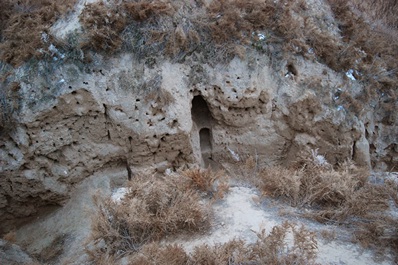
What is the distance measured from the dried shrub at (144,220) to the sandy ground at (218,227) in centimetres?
18

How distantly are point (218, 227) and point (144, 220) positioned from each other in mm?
830

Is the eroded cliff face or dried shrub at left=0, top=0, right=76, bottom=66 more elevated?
dried shrub at left=0, top=0, right=76, bottom=66

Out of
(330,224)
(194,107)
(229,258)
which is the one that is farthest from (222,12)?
(229,258)

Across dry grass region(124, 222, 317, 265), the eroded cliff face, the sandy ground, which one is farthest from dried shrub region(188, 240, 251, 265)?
the eroded cliff face

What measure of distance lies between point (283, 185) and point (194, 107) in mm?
2738

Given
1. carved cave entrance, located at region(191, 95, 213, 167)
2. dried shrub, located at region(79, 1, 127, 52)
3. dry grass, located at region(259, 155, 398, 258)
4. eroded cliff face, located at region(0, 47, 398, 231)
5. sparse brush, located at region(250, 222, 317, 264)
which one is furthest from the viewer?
carved cave entrance, located at region(191, 95, 213, 167)

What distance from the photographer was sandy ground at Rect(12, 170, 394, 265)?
12.9ft

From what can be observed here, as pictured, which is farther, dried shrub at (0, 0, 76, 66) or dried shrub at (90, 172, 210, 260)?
dried shrub at (0, 0, 76, 66)

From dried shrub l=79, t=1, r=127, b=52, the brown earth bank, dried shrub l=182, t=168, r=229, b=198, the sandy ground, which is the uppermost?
dried shrub l=79, t=1, r=127, b=52

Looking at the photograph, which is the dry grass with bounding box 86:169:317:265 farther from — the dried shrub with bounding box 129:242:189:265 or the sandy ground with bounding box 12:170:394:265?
the sandy ground with bounding box 12:170:394:265

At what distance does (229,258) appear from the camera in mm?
3650

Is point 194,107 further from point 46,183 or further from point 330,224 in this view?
point 330,224

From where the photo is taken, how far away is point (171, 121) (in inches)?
246

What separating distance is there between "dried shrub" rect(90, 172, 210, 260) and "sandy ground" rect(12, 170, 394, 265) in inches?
7.0
